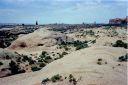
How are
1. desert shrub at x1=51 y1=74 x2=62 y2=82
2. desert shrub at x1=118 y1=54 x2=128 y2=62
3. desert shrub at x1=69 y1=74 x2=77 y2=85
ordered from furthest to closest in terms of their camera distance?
desert shrub at x1=118 y1=54 x2=128 y2=62
desert shrub at x1=51 y1=74 x2=62 y2=82
desert shrub at x1=69 y1=74 x2=77 y2=85

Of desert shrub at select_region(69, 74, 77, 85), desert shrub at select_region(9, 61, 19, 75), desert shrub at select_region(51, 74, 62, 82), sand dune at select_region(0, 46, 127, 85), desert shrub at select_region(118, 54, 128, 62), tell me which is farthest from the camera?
desert shrub at select_region(9, 61, 19, 75)

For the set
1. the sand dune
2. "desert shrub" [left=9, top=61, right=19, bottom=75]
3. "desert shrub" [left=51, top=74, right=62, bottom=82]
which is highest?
the sand dune

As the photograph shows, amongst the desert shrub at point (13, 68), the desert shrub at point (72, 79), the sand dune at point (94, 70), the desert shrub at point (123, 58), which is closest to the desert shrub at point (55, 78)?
the sand dune at point (94, 70)

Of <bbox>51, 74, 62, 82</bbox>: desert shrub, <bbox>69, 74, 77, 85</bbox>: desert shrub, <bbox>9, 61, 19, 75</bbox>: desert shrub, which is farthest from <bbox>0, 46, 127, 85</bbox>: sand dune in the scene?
<bbox>9, 61, 19, 75</bbox>: desert shrub

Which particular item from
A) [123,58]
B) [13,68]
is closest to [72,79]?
[123,58]

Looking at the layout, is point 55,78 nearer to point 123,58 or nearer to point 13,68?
point 123,58

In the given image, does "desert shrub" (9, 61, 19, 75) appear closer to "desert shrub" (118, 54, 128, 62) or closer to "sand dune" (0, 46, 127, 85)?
"sand dune" (0, 46, 127, 85)

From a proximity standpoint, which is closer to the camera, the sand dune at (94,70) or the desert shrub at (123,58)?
the sand dune at (94,70)

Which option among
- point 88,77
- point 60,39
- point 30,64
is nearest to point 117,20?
point 60,39

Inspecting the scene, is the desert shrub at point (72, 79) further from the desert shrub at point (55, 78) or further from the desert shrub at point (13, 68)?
the desert shrub at point (13, 68)

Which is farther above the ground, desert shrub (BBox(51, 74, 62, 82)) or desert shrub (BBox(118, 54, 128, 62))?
desert shrub (BBox(118, 54, 128, 62))

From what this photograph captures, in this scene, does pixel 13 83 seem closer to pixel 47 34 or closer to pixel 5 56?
pixel 5 56
